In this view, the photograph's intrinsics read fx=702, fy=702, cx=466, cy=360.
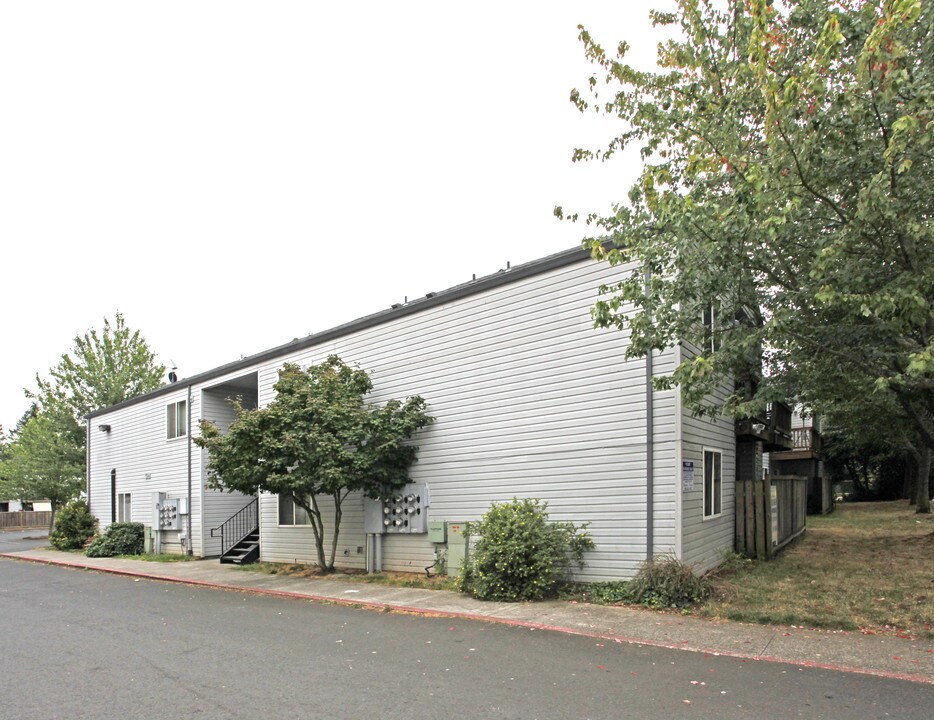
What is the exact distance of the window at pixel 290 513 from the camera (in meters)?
16.9

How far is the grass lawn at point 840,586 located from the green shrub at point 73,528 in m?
24.0

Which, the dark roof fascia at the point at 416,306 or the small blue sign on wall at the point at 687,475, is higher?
the dark roof fascia at the point at 416,306

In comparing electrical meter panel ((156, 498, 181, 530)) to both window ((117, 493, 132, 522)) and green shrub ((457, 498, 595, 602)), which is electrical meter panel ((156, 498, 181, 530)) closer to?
window ((117, 493, 132, 522))

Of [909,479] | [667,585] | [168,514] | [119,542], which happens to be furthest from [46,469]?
[909,479]

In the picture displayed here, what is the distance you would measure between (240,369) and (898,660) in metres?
16.8

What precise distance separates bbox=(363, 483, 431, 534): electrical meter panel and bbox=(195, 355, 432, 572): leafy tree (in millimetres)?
272

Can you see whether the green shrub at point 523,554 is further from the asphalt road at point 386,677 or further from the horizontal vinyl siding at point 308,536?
the horizontal vinyl siding at point 308,536

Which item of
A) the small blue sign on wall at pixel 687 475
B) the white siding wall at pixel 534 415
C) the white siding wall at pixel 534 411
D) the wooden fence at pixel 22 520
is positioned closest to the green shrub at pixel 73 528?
the white siding wall at pixel 534 415

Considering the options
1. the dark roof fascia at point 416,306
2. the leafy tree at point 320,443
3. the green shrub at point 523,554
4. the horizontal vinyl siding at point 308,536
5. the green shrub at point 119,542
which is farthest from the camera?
the green shrub at point 119,542

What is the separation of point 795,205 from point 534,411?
5875 mm

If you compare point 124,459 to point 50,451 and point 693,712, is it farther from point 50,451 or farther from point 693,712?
point 693,712

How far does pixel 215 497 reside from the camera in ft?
70.8

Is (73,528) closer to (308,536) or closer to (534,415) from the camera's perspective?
(308,536)

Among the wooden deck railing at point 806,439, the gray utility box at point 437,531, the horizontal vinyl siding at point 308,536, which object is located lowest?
the horizontal vinyl siding at point 308,536
